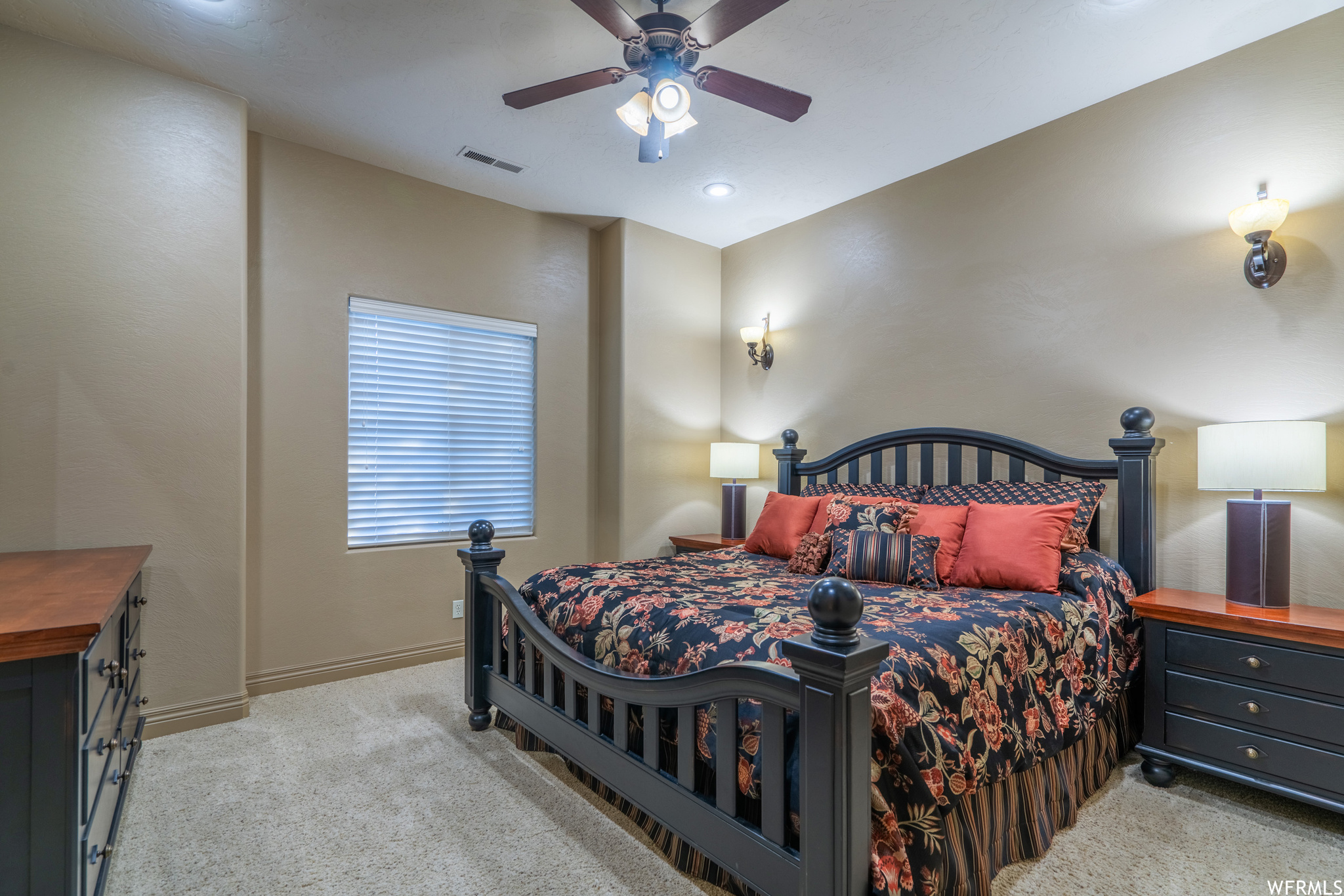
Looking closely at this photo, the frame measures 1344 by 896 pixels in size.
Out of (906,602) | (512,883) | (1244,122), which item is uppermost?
(1244,122)

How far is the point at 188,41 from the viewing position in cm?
254

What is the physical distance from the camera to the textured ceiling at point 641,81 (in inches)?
93.4

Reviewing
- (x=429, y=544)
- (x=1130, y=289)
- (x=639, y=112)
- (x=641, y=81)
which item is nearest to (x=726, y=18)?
(x=639, y=112)

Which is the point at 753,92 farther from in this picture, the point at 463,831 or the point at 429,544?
the point at 429,544

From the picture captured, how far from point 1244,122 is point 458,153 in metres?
3.53

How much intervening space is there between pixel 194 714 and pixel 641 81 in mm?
3396

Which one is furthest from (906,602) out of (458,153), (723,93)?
(458,153)

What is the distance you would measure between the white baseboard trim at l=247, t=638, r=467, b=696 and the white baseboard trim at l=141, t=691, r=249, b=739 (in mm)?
283

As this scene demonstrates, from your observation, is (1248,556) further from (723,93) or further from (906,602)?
(723,93)

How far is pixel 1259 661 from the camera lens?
2.09 m

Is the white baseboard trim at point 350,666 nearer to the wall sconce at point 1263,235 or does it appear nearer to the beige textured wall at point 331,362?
the beige textured wall at point 331,362

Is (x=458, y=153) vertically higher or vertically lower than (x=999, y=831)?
higher

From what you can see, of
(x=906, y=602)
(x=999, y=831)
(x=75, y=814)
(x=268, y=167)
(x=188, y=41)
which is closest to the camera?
(x=75, y=814)

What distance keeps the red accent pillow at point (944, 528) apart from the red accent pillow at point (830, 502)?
0.38 ft
